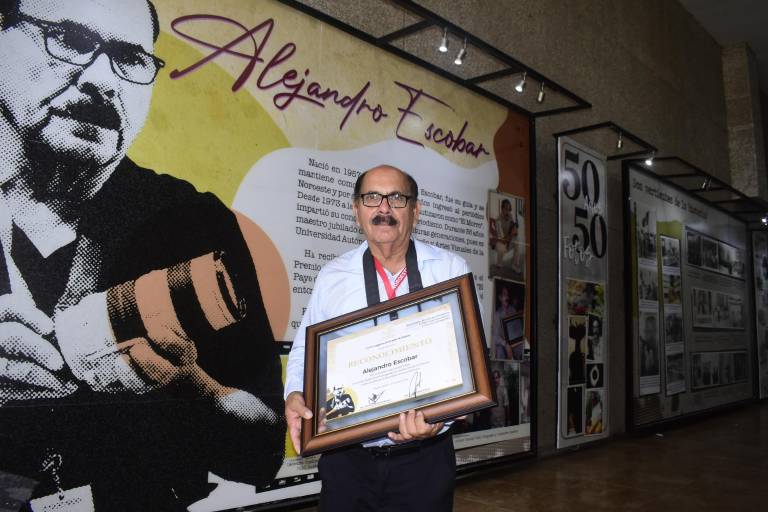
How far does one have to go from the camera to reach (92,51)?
8.38 ft

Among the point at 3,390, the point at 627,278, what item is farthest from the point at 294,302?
the point at 627,278

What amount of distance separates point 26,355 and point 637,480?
4.25 m

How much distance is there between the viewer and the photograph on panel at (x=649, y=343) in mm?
6598

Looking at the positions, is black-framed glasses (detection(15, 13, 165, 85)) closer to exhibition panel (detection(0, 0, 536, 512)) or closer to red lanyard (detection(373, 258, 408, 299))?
exhibition panel (detection(0, 0, 536, 512))

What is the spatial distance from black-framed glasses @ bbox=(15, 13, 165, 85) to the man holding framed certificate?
147 cm

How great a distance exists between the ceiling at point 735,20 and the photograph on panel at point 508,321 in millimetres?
7072

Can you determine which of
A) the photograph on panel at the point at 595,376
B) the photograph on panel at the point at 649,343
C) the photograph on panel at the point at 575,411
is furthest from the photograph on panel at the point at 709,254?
the photograph on panel at the point at 575,411

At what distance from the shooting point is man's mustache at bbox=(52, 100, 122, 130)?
8.13 feet

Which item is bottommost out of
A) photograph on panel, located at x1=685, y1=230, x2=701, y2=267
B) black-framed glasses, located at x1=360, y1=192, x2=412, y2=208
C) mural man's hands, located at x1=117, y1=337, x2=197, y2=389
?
mural man's hands, located at x1=117, y1=337, x2=197, y2=389

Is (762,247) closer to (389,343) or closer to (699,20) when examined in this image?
(699,20)

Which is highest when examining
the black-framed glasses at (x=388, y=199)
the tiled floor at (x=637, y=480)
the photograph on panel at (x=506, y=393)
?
the black-framed glasses at (x=388, y=199)

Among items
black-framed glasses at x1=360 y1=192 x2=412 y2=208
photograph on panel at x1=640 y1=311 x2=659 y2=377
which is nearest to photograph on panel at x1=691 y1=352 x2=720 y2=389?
photograph on panel at x1=640 y1=311 x2=659 y2=377

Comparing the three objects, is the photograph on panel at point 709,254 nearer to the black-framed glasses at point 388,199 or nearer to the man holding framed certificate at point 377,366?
the man holding framed certificate at point 377,366

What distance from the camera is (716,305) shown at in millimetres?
8648
